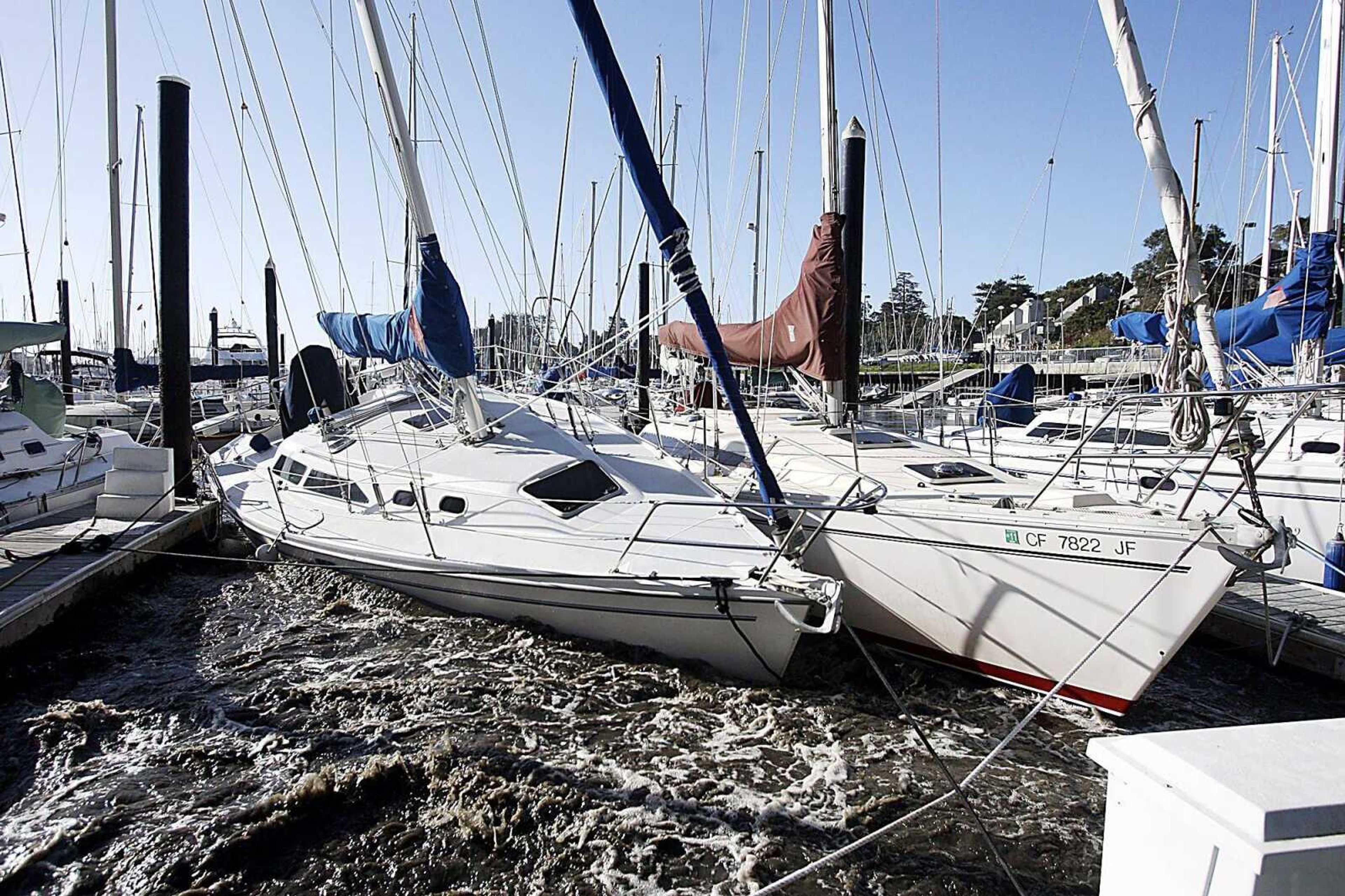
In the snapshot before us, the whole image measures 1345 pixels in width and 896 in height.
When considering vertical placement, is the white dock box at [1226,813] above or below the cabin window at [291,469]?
above

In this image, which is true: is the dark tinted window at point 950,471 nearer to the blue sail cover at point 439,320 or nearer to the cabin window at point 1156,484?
the cabin window at point 1156,484

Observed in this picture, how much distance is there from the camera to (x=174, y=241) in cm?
1020

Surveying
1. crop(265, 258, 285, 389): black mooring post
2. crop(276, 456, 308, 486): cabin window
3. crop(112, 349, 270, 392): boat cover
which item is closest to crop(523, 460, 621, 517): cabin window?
crop(276, 456, 308, 486): cabin window


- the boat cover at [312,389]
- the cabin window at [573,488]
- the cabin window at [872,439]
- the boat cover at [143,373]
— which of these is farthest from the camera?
the boat cover at [143,373]

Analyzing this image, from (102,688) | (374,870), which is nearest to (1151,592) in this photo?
(374,870)

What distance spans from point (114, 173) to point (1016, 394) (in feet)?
61.9

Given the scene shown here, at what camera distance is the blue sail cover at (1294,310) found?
1012cm

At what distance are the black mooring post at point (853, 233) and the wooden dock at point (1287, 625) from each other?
423 cm

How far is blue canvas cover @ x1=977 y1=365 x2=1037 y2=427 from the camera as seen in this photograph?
16516 mm

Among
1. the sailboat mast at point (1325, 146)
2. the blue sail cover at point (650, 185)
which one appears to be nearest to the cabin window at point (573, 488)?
the blue sail cover at point (650, 185)

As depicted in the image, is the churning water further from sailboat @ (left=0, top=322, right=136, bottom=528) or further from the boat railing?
sailboat @ (left=0, top=322, right=136, bottom=528)

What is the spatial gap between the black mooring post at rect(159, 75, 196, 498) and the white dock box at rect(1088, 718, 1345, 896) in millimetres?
10974

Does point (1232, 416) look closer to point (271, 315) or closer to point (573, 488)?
point (573, 488)

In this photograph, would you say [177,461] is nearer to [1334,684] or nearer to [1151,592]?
[1151,592]
